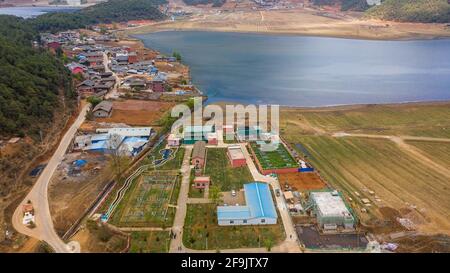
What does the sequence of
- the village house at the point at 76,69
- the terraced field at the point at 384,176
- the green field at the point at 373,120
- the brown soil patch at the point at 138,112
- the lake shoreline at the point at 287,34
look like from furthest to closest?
1. the lake shoreline at the point at 287,34
2. the village house at the point at 76,69
3. the brown soil patch at the point at 138,112
4. the green field at the point at 373,120
5. the terraced field at the point at 384,176

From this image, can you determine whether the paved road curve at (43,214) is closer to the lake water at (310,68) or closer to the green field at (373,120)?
the green field at (373,120)

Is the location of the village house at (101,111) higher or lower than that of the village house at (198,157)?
higher

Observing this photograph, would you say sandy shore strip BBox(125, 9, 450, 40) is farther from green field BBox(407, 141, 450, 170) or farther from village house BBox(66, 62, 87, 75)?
green field BBox(407, 141, 450, 170)

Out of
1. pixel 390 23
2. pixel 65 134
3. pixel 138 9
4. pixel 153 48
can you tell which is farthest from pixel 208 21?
pixel 65 134

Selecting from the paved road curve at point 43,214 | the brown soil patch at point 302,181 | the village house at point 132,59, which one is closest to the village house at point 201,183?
the brown soil patch at point 302,181

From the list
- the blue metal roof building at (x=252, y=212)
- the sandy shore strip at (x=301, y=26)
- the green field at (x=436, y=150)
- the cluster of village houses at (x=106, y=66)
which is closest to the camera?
the blue metal roof building at (x=252, y=212)

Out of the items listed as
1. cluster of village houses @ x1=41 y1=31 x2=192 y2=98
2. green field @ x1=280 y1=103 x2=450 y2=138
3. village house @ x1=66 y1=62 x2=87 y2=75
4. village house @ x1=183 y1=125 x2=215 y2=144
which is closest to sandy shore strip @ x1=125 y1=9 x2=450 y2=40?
cluster of village houses @ x1=41 y1=31 x2=192 y2=98
